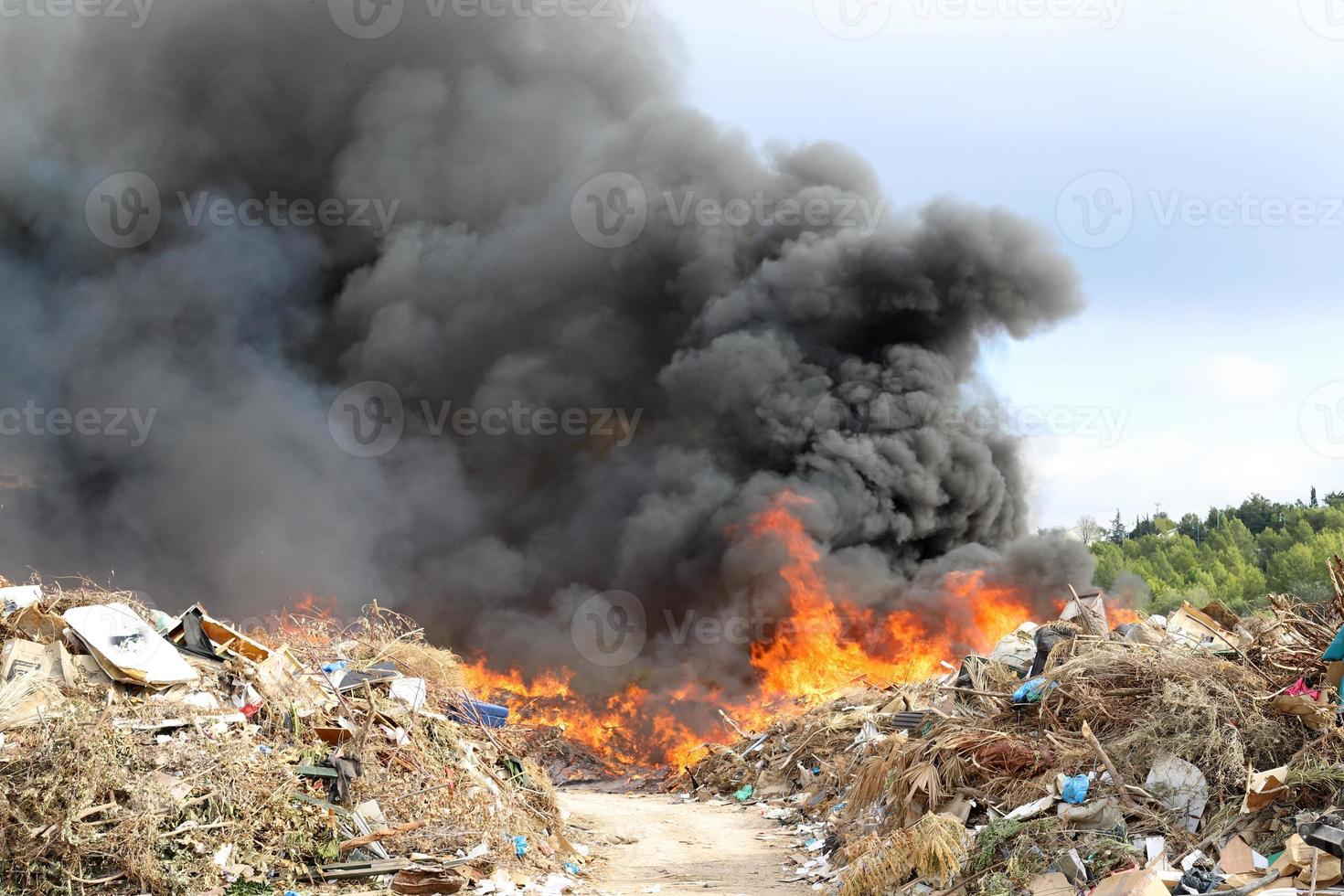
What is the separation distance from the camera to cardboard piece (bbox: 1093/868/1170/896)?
6406mm

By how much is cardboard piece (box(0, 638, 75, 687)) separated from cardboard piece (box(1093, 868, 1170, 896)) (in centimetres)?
861

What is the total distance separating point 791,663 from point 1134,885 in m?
17.9

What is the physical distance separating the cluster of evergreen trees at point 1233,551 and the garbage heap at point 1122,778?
38869 mm

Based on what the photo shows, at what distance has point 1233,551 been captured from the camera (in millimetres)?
61344

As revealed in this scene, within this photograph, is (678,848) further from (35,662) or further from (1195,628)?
(35,662)

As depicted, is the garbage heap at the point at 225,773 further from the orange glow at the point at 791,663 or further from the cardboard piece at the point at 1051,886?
the orange glow at the point at 791,663

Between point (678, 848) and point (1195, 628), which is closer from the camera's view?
point (678, 848)

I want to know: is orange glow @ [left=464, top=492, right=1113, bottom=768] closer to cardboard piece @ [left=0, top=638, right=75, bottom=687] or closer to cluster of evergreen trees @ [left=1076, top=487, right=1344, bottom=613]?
cardboard piece @ [left=0, top=638, right=75, bottom=687]

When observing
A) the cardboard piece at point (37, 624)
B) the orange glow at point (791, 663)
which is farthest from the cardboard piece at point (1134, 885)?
the orange glow at point (791, 663)

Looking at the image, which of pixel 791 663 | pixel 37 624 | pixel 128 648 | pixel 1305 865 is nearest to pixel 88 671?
pixel 128 648

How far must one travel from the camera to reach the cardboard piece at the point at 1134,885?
641 centimetres

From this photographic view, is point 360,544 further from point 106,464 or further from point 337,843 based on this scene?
point 337,843

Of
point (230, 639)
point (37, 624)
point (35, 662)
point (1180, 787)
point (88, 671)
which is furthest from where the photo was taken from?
point (230, 639)

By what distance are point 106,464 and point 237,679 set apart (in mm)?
27413
